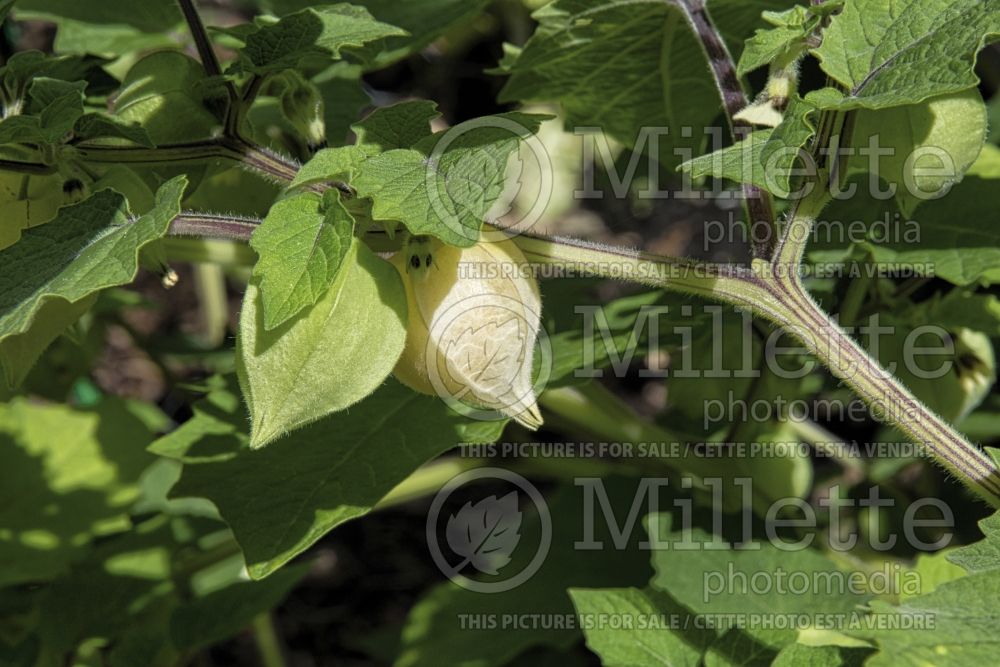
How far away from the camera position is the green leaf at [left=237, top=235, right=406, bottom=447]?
0.67m

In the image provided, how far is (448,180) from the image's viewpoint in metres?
0.64

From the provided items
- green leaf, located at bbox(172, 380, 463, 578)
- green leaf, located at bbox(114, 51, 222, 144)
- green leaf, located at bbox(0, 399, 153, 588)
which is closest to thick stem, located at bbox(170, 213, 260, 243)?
green leaf, located at bbox(114, 51, 222, 144)

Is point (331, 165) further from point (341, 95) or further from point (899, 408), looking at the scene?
point (341, 95)

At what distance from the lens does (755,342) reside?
1.13 metres

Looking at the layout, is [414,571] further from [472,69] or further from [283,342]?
[283,342]

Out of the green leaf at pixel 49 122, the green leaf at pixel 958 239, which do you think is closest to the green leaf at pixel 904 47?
the green leaf at pixel 958 239

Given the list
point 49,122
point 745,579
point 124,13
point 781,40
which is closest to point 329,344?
point 49,122

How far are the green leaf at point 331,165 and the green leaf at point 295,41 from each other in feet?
0.43

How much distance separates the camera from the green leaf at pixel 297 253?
0.62 meters

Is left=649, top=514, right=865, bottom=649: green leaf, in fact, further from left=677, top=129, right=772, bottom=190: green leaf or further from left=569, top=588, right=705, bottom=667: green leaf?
left=677, top=129, right=772, bottom=190: green leaf

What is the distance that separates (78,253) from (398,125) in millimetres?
213

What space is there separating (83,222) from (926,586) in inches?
27.4

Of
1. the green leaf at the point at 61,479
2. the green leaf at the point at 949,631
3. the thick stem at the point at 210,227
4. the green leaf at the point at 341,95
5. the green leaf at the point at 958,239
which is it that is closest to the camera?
the green leaf at the point at 949,631

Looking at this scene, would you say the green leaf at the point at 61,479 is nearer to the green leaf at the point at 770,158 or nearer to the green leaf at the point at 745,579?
the green leaf at the point at 745,579
